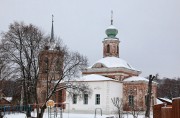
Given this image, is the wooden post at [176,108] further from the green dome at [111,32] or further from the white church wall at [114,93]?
the green dome at [111,32]

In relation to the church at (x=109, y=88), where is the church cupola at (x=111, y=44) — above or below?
above

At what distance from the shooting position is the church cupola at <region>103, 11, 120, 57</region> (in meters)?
57.9

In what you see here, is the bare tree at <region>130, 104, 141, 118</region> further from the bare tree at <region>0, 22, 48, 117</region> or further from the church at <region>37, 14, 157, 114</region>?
the bare tree at <region>0, 22, 48, 117</region>

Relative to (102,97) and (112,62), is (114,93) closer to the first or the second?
(102,97)

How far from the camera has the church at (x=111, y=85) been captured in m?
50.7

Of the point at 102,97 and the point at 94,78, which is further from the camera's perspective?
the point at 94,78

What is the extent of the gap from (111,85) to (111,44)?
9.19m

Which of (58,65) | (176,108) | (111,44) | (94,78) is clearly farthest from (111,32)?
(176,108)

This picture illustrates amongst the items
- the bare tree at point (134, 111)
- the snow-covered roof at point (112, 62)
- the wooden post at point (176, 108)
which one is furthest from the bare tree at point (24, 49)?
the wooden post at point (176, 108)

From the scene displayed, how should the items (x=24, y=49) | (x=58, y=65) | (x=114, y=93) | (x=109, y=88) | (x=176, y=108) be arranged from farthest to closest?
(x=114, y=93) < (x=109, y=88) < (x=58, y=65) < (x=24, y=49) < (x=176, y=108)

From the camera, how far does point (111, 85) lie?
51.1m

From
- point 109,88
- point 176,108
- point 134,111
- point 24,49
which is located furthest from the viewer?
point 109,88

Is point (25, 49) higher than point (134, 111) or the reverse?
higher

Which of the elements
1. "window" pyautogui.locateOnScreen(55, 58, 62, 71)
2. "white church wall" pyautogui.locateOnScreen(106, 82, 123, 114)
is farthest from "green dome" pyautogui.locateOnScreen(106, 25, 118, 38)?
"window" pyautogui.locateOnScreen(55, 58, 62, 71)
